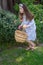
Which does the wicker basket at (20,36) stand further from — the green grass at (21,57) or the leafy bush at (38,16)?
the leafy bush at (38,16)

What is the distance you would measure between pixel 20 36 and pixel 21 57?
59 centimetres

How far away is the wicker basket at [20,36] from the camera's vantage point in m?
6.76

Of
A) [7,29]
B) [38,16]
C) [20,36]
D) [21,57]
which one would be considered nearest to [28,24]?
[20,36]

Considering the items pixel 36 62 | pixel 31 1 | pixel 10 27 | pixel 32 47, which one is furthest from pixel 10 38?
pixel 31 1

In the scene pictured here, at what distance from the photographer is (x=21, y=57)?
21.3ft

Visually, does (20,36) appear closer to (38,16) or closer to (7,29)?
(7,29)

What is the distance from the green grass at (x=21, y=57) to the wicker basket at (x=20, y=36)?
29 cm

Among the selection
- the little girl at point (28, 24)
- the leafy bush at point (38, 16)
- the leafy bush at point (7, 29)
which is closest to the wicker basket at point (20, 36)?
the little girl at point (28, 24)

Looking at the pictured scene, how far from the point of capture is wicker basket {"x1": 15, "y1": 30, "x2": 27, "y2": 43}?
6.76 meters

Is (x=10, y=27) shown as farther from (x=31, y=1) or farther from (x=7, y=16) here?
(x=31, y=1)

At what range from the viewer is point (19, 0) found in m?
10.3

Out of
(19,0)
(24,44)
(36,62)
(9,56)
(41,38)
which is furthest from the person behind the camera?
(19,0)

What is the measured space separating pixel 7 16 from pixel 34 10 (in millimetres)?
2106

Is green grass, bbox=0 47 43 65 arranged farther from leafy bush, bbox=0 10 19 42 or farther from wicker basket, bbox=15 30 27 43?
leafy bush, bbox=0 10 19 42
